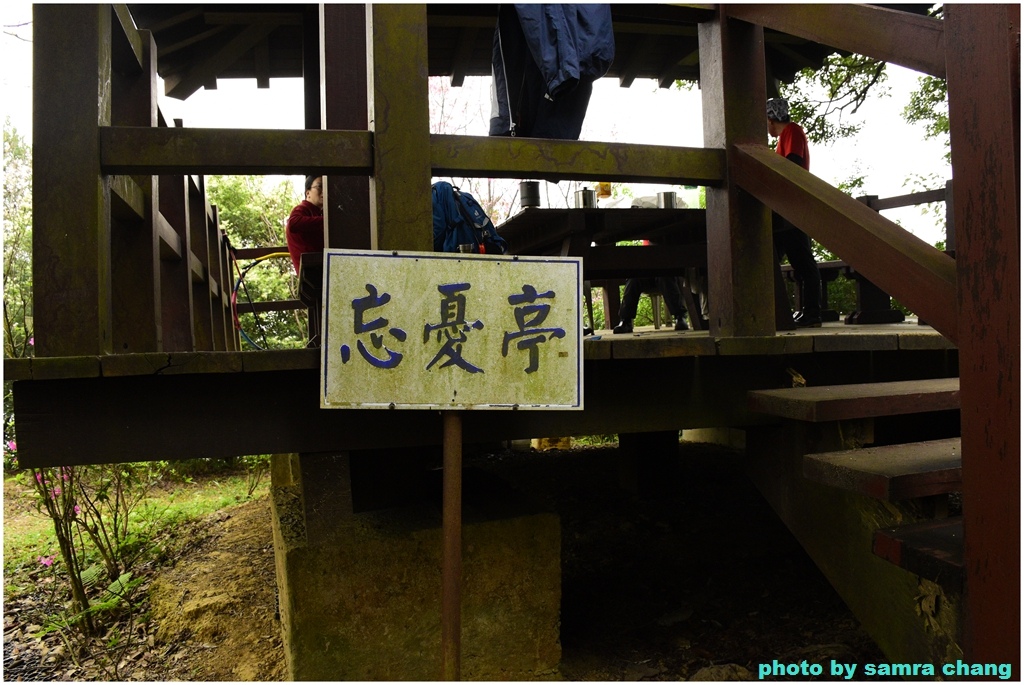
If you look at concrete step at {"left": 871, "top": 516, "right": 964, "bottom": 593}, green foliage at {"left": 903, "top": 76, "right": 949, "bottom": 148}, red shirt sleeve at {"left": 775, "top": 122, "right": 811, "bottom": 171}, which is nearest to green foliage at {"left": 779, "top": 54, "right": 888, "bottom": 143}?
green foliage at {"left": 903, "top": 76, "right": 949, "bottom": 148}

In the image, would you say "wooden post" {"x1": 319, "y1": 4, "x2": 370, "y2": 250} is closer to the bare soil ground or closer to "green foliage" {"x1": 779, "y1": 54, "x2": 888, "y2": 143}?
the bare soil ground

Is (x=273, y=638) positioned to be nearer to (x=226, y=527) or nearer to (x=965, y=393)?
(x=226, y=527)

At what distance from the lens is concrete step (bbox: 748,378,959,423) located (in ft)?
8.02

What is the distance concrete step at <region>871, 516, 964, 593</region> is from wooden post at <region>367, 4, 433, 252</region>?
1604 mm

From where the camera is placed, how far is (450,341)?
1952 millimetres

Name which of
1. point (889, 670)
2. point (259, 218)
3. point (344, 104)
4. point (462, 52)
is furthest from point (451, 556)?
point (259, 218)

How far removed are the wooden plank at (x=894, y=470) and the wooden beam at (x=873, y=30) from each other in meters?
1.06

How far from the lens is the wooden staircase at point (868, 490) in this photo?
205 centimetres

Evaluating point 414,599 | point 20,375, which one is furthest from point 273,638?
point 20,375

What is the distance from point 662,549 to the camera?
4.40 metres

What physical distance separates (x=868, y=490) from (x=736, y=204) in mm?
1190

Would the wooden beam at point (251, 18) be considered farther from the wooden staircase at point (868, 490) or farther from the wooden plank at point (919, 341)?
the wooden plank at point (919, 341)

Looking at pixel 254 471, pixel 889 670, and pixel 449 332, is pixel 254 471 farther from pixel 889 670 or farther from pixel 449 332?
pixel 889 670

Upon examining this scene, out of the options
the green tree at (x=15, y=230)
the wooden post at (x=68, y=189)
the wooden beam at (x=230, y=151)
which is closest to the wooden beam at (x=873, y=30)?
the wooden beam at (x=230, y=151)
